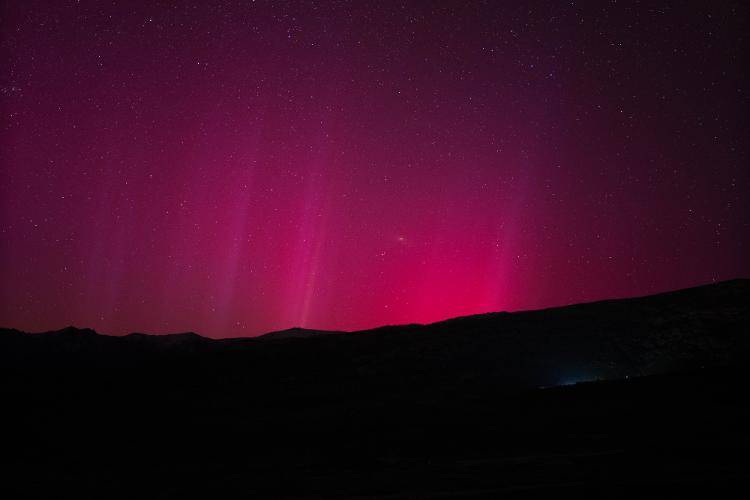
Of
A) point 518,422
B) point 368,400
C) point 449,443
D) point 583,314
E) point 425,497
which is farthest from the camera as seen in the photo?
point 583,314

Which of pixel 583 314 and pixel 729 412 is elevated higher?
pixel 729 412

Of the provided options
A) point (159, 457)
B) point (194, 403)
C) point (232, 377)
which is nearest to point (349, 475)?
point (159, 457)

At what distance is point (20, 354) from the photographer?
39.7 meters

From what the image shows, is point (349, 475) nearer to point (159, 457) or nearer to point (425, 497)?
point (425, 497)

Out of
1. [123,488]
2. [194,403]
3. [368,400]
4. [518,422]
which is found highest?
[518,422]

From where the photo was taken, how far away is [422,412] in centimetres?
1697

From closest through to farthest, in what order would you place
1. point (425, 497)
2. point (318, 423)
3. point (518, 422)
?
point (425, 497) → point (518, 422) → point (318, 423)

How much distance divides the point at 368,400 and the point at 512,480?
1383cm

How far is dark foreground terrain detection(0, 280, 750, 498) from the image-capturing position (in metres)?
8.33

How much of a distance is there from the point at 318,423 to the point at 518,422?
23.8 feet

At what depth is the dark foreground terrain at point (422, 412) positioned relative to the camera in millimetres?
8328

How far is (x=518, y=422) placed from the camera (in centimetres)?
1307

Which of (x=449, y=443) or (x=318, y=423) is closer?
(x=449, y=443)

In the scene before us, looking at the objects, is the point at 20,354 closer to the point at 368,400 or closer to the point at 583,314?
the point at 368,400
